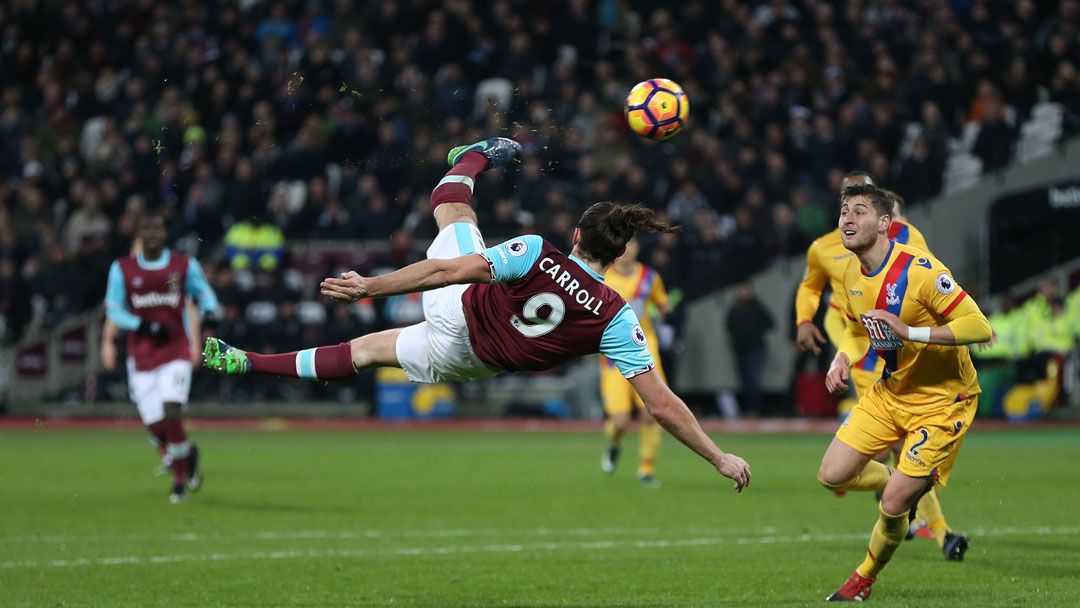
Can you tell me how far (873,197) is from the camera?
7863 mm

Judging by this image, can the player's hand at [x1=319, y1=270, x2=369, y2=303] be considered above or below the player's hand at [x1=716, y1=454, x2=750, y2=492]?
above

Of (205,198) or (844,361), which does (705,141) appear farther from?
(844,361)

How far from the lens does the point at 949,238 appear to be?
23422 mm

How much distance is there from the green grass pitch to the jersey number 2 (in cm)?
166

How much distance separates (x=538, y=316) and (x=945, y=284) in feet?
7.93

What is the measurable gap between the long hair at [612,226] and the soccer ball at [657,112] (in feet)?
5.28

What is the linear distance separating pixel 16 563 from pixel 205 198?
12446 millimetres

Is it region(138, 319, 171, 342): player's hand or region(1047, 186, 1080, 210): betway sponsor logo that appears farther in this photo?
region(1047, 186, 1080, 210): betway sponsor logo

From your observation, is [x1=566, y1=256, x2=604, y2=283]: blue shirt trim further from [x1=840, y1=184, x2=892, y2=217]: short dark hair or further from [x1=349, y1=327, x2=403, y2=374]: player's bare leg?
[x1=840, y1=184, x2=892, y2=217]: short dark hair

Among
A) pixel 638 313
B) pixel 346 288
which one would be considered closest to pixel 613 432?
pixel 638 313

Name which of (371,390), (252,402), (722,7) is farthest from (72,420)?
(722,7)

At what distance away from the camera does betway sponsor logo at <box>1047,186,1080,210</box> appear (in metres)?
23.1

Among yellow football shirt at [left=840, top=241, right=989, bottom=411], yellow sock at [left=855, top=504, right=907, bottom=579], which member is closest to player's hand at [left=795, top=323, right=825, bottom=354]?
yellow football shirt at [left=840, top=241, right=989, bottom=411]

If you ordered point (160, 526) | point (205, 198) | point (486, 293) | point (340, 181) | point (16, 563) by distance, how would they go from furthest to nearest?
1. point (340, 181)
2. point (205, 198)
3. point (160, 526)
4. point (16, 563)
5. point (486, 293)
